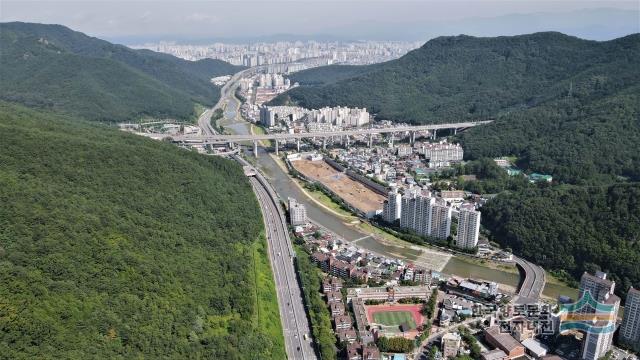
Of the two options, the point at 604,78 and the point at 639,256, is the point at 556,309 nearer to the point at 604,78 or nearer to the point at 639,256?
the point at 639,256

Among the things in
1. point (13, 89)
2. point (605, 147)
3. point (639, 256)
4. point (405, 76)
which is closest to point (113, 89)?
point (13, 89)

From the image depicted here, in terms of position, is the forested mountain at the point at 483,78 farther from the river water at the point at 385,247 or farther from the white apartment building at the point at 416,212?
the white apartment building at the point at 416,212

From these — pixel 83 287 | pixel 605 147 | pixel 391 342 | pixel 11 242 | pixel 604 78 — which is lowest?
pixel 391 342

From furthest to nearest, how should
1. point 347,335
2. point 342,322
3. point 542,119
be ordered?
point 542,119 → point 342,322 → point 347,335

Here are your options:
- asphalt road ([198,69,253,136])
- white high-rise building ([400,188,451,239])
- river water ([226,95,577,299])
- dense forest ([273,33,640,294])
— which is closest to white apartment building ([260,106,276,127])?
asphalt road ([198,69,253,136])

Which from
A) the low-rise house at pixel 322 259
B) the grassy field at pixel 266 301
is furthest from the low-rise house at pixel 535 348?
the low-rise house at pixel 322 259

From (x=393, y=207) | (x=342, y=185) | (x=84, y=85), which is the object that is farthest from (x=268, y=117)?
(x=393, y=207)

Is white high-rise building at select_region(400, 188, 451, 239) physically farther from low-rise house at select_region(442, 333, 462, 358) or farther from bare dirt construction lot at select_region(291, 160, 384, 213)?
low-rise house at select_region(442, 333, 462, 358)

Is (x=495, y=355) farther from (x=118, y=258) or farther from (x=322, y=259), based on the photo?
(x=118, y=258)
